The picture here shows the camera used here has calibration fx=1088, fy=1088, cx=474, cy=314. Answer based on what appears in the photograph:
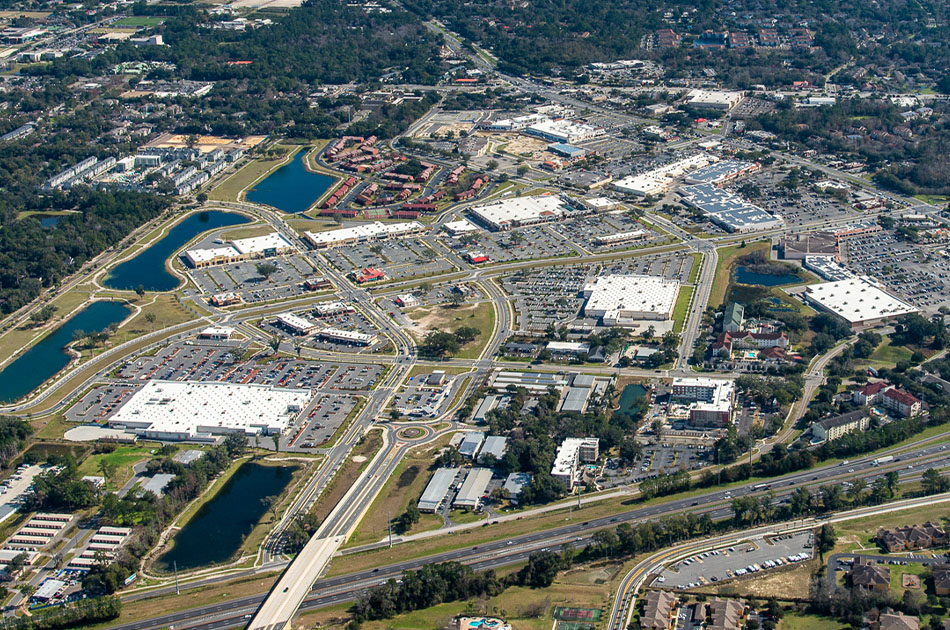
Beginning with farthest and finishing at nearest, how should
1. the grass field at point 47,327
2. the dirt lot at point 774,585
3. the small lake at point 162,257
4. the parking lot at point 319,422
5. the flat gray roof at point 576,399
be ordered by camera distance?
the small lake at point 162,257
the grass field at point 47,327
the flat gray roof at point 576,399
the parking lot at point 319,422
the dirt lot at point 774,585

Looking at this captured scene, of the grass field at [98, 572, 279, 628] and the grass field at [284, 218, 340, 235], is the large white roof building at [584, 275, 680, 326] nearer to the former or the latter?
the grass field at [284, 218, 340, 235]

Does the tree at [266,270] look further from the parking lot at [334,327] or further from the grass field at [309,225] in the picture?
the grass field at [309,225]

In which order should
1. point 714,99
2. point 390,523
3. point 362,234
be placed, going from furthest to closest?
1. point 714,99
2. point 362,234
3. point 390,523

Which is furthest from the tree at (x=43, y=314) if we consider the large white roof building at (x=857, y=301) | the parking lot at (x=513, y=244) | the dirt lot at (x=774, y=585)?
the large white roof building at (x=857, y=301)

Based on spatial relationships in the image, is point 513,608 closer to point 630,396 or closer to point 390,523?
point 390,523

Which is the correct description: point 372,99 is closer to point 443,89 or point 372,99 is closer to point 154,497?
point 443,89

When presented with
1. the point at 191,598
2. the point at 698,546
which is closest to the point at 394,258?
the point at 191,598

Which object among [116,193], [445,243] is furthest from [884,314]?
[116,193]

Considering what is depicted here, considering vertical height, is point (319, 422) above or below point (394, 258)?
above

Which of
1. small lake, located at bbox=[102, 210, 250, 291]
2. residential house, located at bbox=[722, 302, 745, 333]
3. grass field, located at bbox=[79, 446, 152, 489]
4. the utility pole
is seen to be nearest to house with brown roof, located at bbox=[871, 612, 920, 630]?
the utility pole
